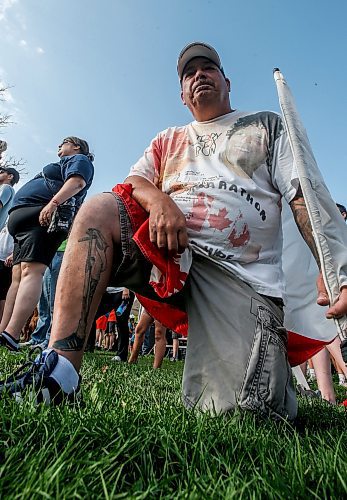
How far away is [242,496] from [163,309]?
57.1 inches

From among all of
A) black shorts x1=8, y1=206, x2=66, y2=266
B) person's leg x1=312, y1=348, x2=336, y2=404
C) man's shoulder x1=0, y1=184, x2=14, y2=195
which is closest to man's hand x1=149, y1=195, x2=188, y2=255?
person's leg x1=312, y1=348, x2=336, y2=404

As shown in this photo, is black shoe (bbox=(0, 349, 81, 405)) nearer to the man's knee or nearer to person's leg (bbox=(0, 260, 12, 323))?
the man's knee

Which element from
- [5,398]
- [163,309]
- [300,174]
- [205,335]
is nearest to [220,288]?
[205,335]

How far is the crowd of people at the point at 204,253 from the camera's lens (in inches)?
65.4

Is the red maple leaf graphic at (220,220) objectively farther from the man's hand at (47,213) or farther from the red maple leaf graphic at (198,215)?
the man's hand at (47,213)

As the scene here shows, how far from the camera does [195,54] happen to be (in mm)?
2443

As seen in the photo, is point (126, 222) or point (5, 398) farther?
point (126, 222)

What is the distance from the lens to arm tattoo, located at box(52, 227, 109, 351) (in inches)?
62.3

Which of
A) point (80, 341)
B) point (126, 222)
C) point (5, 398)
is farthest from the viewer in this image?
point (126, 222)

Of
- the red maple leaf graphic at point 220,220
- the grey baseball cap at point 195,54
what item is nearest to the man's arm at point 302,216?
the red maple leaf graphic at point 220,220

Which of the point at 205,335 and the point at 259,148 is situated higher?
the point at 259,148

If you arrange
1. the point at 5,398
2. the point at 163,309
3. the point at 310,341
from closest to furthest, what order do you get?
the point at 5,398 < the point at 310,341 < the point at 163,309

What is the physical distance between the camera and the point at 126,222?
1862mm

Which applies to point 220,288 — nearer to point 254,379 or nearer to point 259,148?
point 254,379
